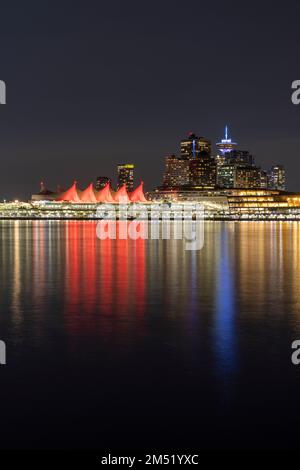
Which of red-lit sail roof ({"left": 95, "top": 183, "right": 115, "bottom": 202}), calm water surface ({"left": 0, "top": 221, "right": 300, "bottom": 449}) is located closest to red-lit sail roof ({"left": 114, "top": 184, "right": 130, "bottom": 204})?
red-lit sail roof ({"left": 95, "top": 183, "right": 115, "bottom": 202})

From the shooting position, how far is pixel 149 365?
7.49 m

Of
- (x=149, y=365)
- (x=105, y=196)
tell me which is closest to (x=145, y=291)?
(x=149, y=365)

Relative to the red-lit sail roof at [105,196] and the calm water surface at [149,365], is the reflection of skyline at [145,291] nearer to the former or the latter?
the calm water surface at [149,365]

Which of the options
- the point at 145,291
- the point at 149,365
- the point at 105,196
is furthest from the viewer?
the point at 105,196

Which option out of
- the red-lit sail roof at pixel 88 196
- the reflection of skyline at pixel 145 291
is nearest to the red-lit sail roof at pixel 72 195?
the red-lit sail roof at pixel 88 196

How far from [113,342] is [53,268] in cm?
1084

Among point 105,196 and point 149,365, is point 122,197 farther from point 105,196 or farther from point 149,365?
point 149,365

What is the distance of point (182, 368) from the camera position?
7.38 meters

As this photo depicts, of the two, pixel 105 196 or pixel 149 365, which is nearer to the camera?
pixel 149 365

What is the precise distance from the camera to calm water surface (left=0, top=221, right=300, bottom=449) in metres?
5.60

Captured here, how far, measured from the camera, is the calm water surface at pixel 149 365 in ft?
18.4

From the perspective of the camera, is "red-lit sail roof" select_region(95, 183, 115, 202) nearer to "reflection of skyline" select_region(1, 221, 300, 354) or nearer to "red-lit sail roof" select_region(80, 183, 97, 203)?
"red-lit sail roof" select_region(80, 183, 97, 203)
